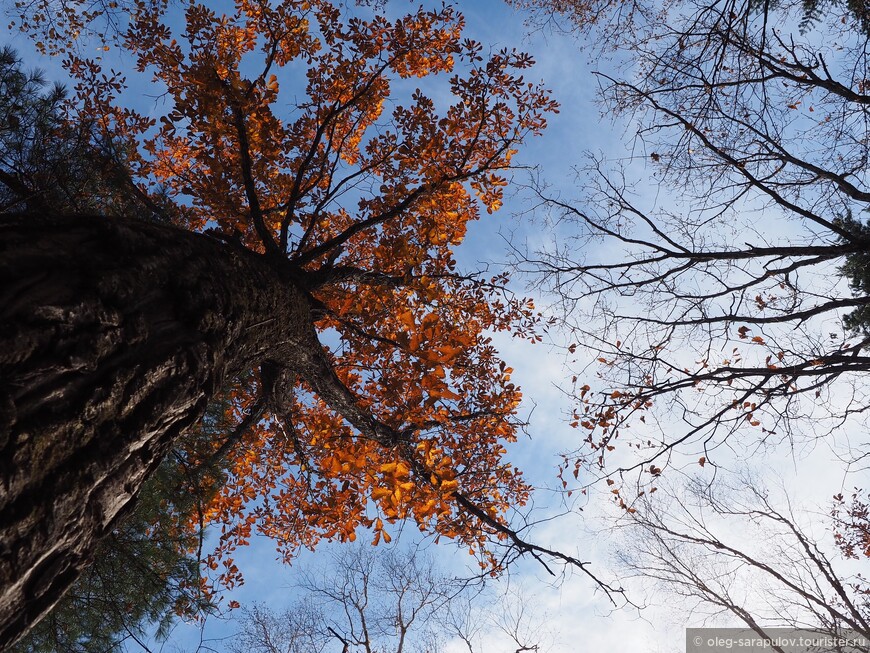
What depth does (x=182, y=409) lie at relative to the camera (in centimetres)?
204

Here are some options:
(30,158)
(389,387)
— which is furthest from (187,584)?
(30,158)

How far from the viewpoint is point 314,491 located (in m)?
5.71

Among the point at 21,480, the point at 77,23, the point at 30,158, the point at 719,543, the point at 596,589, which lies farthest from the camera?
the point at 719,543

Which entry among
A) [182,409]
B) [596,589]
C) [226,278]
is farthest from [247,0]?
[596,589]

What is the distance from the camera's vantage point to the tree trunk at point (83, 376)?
1.27m

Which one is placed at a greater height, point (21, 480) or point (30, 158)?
point (30, 158)

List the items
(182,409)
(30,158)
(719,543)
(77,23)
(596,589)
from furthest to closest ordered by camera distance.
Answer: (719,543), (77,23), (596,589), (30,158), (182,409)

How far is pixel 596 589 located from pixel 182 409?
4.31 meters

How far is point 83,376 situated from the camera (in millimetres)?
1520

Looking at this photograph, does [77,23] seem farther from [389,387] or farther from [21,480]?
[21,480]

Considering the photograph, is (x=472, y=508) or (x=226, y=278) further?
(x=472, y=508)

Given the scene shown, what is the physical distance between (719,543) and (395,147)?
7878 millimetres

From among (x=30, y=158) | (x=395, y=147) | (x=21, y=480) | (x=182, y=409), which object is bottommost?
(x=21, y=480)

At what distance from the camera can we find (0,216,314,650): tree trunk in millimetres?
1271
